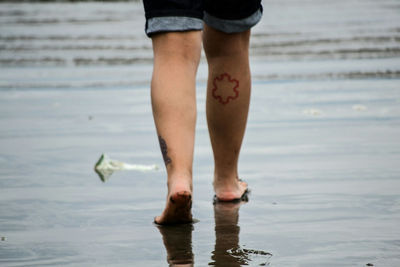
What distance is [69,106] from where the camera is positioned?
6602mm

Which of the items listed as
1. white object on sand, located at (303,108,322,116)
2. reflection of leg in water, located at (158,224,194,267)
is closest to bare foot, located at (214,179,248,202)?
reflection of leg in water, located at (158,224,194,267)

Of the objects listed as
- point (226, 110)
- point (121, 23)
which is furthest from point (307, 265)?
point (121, 23)

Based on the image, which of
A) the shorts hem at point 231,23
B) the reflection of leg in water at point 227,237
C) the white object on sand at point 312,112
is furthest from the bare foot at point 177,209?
the white object on sand at point 312,112

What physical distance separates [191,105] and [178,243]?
516 millimetres

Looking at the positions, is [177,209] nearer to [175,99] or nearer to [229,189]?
[175,99]

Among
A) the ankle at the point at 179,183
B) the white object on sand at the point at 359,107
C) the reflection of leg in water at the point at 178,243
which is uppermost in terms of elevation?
the white object on sand at the point at 359,107

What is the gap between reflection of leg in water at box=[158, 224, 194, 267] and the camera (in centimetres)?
272

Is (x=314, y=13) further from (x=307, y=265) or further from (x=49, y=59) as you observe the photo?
(x=307, y=265)

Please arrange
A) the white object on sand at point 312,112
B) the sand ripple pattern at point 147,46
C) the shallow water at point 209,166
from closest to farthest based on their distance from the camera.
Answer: the shallow water at point 209,166
the white object on sand at point 312,112
the sand ripple pattern at point 147,46

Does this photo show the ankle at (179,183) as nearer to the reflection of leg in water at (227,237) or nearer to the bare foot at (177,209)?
the bare foot at (177,209)

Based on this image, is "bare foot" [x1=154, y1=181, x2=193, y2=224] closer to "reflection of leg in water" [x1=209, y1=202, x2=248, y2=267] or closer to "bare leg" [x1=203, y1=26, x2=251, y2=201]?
"reflection of leg in water" [x1=209, y1=202, x2=248, y2=267]

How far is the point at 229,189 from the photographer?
367 centimetres

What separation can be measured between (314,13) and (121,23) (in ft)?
10.6

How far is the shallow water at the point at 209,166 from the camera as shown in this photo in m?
2.88
